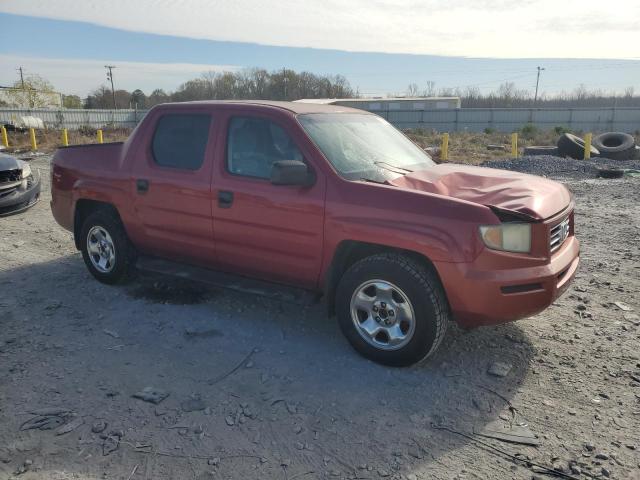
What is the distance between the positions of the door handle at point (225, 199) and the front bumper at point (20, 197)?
6.04 metres

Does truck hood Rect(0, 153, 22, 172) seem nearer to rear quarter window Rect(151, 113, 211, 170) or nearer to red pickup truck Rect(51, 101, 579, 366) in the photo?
red pickup truck Rect(51, 101, 579, 366)

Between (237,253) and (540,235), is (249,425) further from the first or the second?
(540,235)

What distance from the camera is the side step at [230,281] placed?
13.5 ft

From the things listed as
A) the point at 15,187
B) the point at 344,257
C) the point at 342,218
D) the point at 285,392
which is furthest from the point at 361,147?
the point at 15,187

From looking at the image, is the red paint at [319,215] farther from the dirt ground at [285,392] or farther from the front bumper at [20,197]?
the front bumper at [20,197]

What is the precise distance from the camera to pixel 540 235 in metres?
3.45

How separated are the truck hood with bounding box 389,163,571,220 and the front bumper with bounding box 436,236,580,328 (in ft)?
1.33

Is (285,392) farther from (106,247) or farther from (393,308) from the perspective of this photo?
(106,247)

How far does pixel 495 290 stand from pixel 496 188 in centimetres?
92

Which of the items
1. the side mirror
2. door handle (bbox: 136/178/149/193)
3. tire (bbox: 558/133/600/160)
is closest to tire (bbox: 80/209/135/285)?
door handle (bbox: 136/178/149/193)

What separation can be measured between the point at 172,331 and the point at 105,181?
6.12 ft

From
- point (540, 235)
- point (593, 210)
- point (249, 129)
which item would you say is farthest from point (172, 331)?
point (593, 210)

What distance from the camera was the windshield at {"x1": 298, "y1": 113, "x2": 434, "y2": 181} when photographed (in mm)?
4055

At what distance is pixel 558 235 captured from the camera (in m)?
3.81
